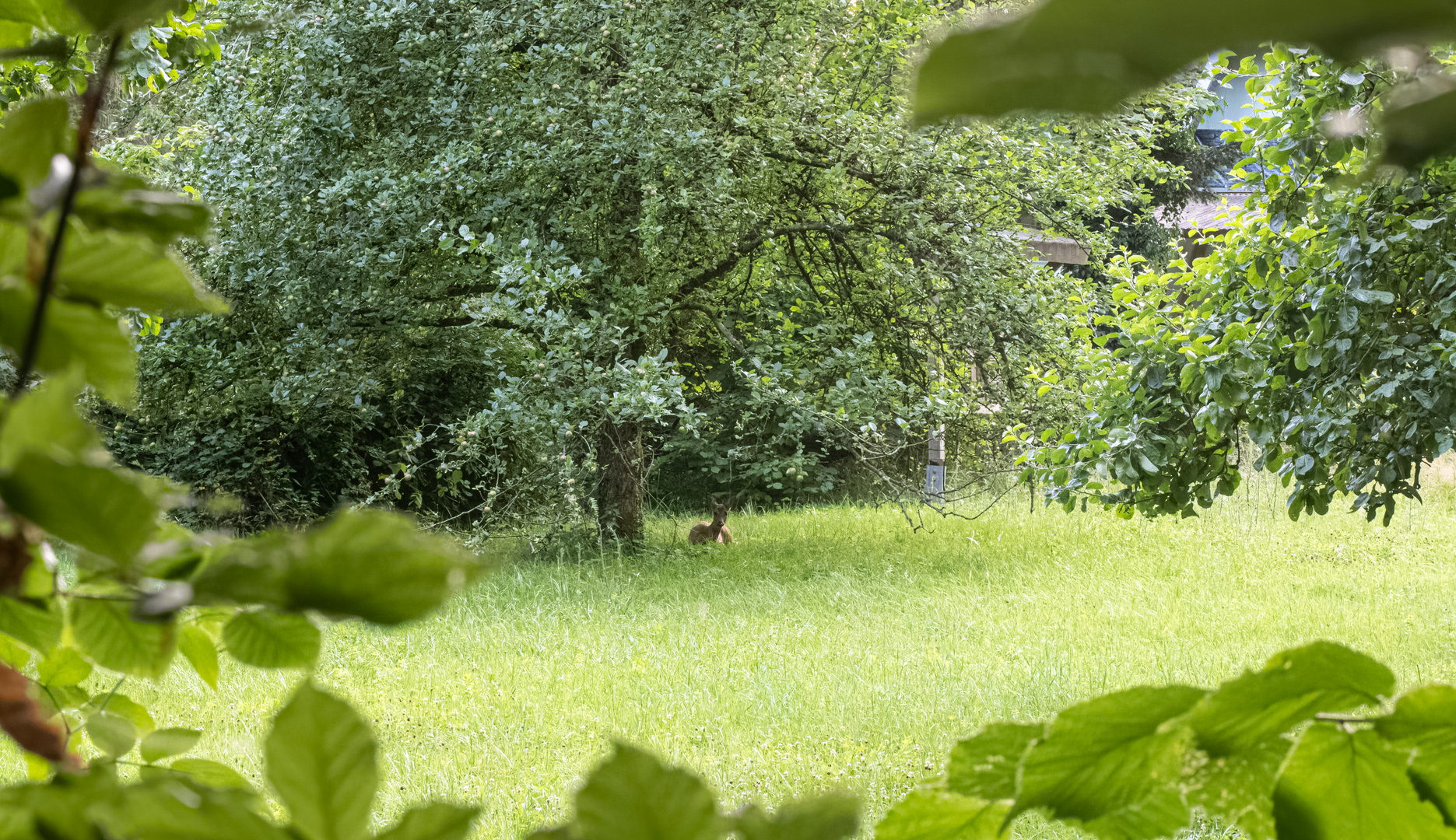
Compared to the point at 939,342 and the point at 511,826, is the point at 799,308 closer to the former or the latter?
the point at 939,342

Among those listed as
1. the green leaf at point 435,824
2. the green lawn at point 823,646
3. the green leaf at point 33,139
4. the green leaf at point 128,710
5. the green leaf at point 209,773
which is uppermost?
the green leaf at point 33,139

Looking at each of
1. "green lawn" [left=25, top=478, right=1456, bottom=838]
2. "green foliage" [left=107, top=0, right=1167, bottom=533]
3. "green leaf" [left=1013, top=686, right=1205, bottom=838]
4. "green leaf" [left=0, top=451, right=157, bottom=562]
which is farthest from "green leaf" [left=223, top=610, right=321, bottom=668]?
"green foliage" [left=107, top=0, right=1167, bottom=533]

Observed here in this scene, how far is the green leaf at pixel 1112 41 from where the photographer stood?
0.15 m

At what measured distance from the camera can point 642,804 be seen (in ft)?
0.71

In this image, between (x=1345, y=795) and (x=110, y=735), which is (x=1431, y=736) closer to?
(x=1345, y=795)

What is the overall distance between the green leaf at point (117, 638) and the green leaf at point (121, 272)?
0.12m

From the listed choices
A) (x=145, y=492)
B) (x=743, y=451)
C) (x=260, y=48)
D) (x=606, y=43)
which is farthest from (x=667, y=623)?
(x=145, y=492)

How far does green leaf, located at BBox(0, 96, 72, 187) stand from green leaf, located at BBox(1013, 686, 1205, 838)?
33 centimetres

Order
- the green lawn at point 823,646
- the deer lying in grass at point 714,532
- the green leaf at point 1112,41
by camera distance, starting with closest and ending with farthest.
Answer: the green leaf at point 1112,41 → the green lawn at point 823,646 → the deer lying in grass at point 714,532

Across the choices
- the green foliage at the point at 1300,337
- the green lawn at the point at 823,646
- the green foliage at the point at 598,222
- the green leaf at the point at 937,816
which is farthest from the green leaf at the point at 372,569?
the green foliage at the point at 598,222

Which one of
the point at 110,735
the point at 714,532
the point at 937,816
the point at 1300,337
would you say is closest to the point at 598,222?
the point at 714,532

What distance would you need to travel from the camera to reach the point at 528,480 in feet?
21.9

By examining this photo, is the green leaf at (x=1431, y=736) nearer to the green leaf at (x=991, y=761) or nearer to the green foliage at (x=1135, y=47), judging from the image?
the green leaf at (x=991, y=761)

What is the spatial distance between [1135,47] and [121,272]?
308 mm
